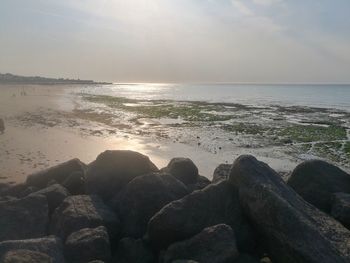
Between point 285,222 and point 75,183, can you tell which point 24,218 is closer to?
point 75,183

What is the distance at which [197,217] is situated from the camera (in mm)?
8344

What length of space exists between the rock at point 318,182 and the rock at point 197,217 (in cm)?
219

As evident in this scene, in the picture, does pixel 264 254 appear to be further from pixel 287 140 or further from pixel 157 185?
pixel 287 140

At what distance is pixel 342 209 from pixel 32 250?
6.58 m

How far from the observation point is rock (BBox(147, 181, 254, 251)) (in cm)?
814

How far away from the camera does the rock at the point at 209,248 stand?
7.21m

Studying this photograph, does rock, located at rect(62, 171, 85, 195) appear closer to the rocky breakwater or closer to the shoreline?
the rocky breakwater

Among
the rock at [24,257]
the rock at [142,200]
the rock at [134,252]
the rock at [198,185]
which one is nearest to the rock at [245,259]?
the rock at [134,252]

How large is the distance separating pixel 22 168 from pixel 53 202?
6698mm

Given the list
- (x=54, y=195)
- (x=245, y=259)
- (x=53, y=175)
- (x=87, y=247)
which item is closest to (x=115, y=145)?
(x=53, y=175)

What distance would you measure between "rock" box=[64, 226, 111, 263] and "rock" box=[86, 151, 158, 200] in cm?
288

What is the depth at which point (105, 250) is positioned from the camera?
300 inches

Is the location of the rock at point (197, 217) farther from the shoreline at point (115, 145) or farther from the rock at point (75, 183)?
the shoreline at point (115, 145)

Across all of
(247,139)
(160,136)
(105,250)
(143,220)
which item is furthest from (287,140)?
(105,250)
